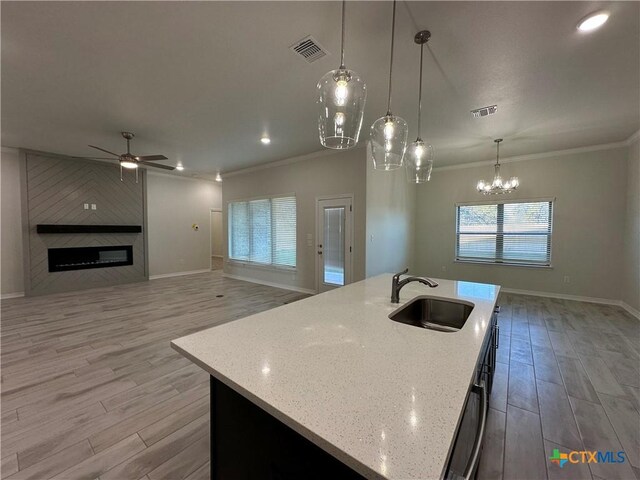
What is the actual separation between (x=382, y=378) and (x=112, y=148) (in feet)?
21.2

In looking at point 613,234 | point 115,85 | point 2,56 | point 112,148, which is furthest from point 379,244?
point 112,148

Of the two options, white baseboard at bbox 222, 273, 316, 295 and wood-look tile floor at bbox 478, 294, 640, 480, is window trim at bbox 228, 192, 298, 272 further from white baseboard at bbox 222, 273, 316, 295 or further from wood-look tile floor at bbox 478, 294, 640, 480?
wood-look tile floor at bbox 478, 294, 640, 480

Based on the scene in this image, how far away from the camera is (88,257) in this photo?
19.7ft

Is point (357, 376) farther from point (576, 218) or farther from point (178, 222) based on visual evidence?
point (178, 222)

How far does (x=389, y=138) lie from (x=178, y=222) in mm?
7394

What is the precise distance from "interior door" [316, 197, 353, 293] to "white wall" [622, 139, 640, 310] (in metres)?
4.51

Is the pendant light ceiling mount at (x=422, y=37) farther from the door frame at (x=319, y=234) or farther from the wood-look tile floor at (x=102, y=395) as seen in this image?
the wood-look tile floor at (x=102, y=395)

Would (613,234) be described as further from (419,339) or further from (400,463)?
(400,463)

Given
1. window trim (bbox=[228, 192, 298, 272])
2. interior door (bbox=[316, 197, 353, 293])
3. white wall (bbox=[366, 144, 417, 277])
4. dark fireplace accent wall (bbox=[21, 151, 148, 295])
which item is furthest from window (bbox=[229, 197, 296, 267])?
dark fireplace accent wall (bbox=[21, 151, 148, 295])

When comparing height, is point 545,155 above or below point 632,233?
above

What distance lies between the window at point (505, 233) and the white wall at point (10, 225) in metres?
9.50

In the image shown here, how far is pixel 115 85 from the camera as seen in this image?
288 centimetres

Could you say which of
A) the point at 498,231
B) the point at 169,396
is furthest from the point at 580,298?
the point at 169,396

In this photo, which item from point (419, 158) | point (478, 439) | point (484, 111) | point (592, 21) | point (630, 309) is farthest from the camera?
point (630, 309)
